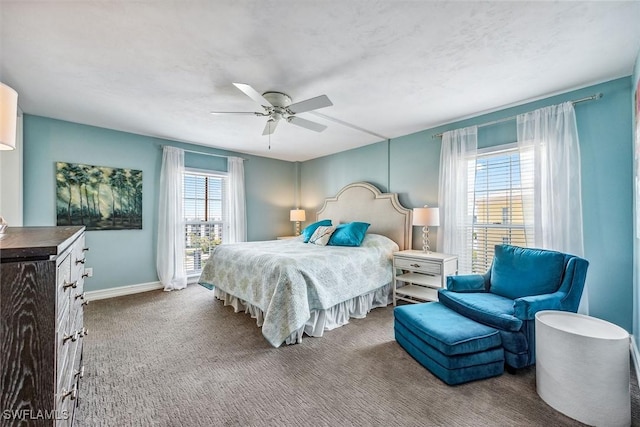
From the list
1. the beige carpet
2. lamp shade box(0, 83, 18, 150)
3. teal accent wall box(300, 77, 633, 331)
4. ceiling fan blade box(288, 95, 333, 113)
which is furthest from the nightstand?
lamp shade box(0, 83, 18, 150)

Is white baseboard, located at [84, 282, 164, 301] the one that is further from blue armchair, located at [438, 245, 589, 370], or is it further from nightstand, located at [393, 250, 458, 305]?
blue armchair, located at [438, 245, 589, 370]

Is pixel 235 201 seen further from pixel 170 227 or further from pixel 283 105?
pixel 283 105

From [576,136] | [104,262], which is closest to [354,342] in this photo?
[576,136]

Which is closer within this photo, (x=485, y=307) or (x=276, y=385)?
(x=276, y=385)

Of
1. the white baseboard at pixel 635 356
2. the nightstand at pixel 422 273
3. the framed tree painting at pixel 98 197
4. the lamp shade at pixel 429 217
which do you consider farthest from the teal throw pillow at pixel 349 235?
the framed tree painting at pixel 98 197

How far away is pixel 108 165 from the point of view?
4.01m

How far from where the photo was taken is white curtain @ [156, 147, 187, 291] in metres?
4.39

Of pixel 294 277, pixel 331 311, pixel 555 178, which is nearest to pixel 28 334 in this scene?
pixel 294 277

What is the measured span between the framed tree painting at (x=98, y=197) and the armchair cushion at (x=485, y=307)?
4.45m

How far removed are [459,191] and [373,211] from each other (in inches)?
55.3

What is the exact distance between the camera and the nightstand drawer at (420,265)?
3229mm

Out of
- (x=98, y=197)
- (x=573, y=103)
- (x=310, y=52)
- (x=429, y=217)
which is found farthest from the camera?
(x=98, y=197)

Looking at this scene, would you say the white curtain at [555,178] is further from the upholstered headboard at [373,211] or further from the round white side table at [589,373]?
the upholstered headboard at [373,211]

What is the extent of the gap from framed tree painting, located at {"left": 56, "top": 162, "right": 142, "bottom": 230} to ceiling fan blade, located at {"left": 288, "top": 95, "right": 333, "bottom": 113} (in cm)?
308
